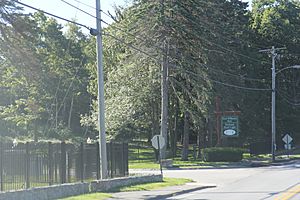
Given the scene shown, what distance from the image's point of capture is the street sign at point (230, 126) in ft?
167

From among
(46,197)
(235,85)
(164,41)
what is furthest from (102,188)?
(235,85)

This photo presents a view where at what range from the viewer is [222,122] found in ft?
169

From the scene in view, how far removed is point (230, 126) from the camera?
5109 cm

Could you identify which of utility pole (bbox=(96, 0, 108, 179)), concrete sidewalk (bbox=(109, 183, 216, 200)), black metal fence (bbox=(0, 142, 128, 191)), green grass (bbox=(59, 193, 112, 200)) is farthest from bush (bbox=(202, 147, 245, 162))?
green grass (bbox=(59, 193, 112, 200))

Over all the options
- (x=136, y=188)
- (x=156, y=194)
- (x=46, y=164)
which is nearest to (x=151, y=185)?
(x=136, y=188)

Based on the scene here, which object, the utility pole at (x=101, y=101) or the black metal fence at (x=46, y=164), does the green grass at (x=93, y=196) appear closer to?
the black metal fence at (x=46, y=164)

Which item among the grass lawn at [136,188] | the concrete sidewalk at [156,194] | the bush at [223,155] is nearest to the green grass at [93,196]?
the grass lawn at [136,188]

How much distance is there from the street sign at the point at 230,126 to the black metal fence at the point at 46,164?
85.9 feet

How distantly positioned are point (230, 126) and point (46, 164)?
32.5 m

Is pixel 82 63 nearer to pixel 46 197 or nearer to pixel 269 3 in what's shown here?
pixel 269 3

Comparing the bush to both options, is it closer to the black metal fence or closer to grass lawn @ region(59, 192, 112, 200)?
the black metal fence

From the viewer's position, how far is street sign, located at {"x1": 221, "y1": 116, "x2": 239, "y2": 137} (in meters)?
50.9

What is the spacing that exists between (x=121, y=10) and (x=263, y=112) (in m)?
23.5

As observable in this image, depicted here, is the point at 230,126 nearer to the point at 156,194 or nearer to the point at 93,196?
the point at 156,194
